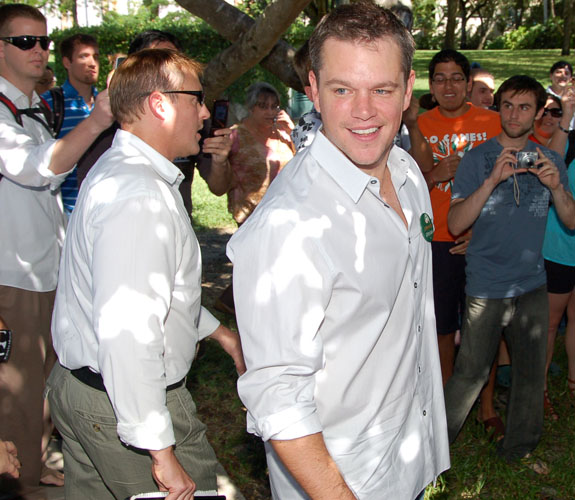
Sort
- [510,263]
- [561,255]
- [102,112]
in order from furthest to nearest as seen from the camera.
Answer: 1. [561,255]
2. [510,263]
3. [102,112]

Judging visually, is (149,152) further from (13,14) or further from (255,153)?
(255,153)

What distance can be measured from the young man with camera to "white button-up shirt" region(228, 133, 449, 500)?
6.18 feet

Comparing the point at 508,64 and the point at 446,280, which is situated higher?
the point at 508,64

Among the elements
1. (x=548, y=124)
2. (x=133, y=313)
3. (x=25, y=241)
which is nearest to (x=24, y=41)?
(x=25, y=241)

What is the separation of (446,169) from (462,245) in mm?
530

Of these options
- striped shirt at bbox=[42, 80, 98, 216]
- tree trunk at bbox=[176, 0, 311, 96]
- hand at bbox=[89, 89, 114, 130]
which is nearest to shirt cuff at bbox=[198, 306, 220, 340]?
hand at bbox=[89, 89, 114, 130]

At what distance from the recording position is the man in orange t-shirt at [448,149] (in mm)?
4629

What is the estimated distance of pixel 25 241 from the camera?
351 centimetres

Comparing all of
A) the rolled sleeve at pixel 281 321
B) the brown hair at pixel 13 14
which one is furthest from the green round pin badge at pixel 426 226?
the brown hair at pixel 13 14

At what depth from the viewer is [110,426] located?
235 cm

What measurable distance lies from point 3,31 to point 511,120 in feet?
9.67

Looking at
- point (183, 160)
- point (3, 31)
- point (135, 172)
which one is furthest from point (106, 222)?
point (183, 160)

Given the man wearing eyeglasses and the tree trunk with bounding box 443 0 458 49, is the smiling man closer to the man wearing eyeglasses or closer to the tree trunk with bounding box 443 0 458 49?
the man wearing eyeglasses

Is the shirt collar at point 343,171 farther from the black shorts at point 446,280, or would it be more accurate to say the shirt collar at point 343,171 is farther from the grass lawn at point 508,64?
the grass lawn at point 508,64
